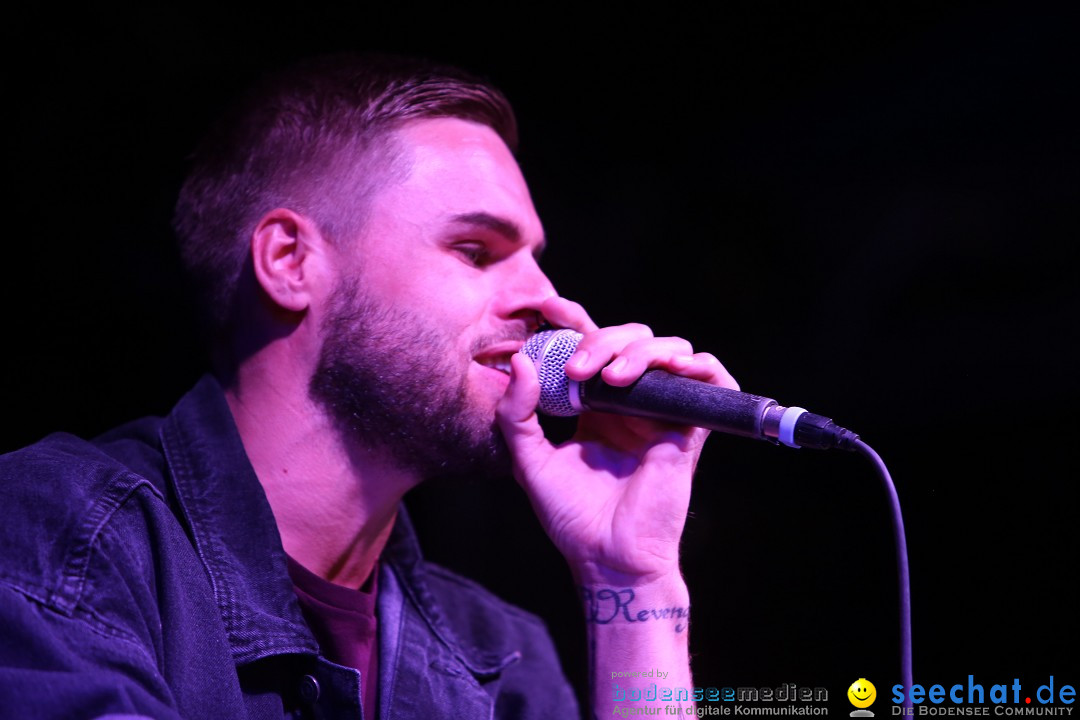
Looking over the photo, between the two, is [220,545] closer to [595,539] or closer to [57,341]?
[595,539]

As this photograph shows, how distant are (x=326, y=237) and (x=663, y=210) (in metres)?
1.00

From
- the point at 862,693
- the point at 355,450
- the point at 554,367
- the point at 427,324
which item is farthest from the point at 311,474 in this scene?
the point at 862,693

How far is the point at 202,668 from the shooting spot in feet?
4.48

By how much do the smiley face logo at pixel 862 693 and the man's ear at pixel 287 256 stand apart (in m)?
1.52

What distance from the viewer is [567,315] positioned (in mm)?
1793

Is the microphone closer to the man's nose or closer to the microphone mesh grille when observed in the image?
the microphone mesh grille

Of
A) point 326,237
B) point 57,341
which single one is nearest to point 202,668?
point 326,237

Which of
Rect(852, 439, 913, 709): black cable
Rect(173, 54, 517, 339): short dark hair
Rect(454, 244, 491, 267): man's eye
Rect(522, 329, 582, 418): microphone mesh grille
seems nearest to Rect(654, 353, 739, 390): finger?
Rect(522, 329, 582, 418): microphone mesh grille

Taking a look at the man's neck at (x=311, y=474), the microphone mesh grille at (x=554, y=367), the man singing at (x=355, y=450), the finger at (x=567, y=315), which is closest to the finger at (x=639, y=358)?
the man singing at (x=355, y=450)

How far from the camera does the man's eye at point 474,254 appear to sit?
1886 millimetres

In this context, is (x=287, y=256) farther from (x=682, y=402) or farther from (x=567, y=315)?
(x=682, y=402)

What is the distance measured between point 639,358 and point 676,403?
0.11m

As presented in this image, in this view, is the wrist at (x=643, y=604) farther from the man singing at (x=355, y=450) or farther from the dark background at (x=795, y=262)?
the dark background at (x=795, y=262)

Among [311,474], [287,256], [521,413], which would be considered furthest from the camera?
[287,256]
